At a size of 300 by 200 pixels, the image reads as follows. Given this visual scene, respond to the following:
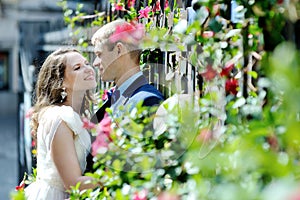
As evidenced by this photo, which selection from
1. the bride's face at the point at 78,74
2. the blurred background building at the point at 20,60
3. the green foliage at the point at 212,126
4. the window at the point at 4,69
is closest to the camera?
the green foliage at the point at 212,126

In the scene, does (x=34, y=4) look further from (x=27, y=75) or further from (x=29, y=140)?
(x=29, y=140)

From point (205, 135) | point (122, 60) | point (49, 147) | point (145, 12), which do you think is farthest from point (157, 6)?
point (205, 135)

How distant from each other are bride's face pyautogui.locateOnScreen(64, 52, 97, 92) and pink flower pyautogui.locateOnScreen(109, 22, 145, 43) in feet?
1.11

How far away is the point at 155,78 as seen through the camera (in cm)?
289

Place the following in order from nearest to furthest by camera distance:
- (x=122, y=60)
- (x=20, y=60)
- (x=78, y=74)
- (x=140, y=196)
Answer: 1. (x=140, y=196)
2. (x=122, y=60)
3. (x=78, y=74)
4. (x=20, y=60)

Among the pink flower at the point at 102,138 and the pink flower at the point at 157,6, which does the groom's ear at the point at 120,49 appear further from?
the pink flower at the point at 102,138

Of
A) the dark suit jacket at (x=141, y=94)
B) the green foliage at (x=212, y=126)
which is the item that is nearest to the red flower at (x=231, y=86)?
the green foliage at (x=212, y=126)

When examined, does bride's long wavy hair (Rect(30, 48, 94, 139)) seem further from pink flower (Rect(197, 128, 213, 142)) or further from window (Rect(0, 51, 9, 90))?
window (Rect(0, 51, 9, 90))

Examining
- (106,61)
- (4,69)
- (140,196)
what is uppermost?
(106,61)

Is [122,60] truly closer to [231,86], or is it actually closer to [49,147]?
[49,147]

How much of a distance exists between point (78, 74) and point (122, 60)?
343 millimetres

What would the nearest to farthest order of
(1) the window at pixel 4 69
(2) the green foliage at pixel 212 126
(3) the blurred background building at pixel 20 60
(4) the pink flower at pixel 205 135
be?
(2) the green foliage at pixel 212 126 < (4) the pink flower at pixel 205 135 < (3) the blurred background building at pixel 20 60 < (1) the window at pixel 4 69

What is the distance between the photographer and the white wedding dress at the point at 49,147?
274 centimetres

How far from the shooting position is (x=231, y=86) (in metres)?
1.72
